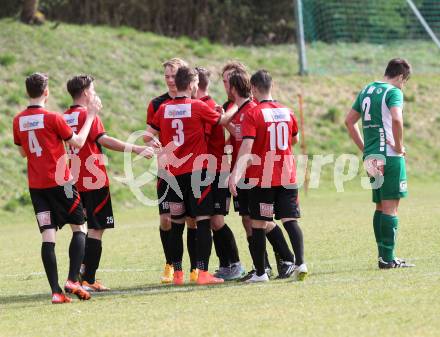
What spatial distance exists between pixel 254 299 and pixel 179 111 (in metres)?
2.35

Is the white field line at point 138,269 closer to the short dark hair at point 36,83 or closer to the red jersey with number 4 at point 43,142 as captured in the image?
the red jersey with number 4 at point 43,142

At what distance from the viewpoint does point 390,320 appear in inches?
276

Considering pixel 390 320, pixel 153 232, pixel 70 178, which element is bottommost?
pixel 153 232

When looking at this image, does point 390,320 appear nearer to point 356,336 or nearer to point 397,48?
point 356,336

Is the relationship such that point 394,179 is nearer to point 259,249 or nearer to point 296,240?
point 296,240

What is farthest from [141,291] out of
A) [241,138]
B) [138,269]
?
[138,269]

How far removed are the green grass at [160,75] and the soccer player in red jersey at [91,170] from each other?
431 inches

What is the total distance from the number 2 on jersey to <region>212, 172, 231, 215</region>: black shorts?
0.79 meters

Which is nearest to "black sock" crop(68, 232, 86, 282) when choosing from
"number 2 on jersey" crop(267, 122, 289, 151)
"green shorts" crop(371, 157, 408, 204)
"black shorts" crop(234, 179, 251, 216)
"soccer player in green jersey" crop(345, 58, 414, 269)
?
"black shorts" crop(234, 179, 251, 216)

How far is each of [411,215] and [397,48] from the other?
49.3ft

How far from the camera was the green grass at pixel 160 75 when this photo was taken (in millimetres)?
23500

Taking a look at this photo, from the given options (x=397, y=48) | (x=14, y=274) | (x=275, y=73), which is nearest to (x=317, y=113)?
(x=275, y=73)

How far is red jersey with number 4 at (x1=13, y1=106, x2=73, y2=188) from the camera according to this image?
9.12 m

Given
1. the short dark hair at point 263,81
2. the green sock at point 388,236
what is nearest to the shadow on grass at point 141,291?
the green sock at point 388,236
